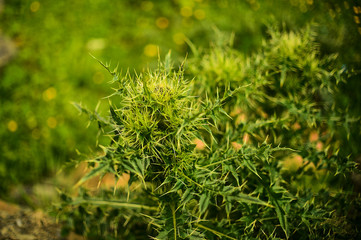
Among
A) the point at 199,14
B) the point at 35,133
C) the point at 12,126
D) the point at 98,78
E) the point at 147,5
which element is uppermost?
the point at 147,5

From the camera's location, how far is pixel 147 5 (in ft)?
13.3

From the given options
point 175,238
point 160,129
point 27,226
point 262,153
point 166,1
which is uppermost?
point 166,1

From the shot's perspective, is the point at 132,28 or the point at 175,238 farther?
the point at 132,28

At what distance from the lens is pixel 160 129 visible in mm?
1284

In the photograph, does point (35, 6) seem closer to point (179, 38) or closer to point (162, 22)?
point (162, 22)

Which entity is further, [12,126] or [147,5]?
[147,5]

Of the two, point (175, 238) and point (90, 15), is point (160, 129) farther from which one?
point (90, 15)

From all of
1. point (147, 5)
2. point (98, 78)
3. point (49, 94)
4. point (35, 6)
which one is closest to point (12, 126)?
point (49, 94)

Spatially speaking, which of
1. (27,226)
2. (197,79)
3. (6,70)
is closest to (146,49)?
(6,70)

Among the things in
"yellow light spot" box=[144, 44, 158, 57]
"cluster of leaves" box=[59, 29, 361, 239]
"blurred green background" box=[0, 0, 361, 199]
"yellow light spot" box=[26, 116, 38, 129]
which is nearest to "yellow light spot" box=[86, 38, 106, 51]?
"blurred green background" box=[0, 0, 361, 199]

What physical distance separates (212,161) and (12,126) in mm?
2376

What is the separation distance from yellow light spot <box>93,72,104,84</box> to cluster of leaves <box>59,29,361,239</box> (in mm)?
1656

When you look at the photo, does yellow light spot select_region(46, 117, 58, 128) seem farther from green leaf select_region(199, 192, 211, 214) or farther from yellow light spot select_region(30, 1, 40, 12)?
green leaf select_region(199, 192, 211, 214)

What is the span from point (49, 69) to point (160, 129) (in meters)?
2.58
